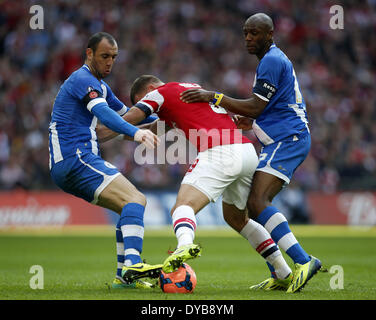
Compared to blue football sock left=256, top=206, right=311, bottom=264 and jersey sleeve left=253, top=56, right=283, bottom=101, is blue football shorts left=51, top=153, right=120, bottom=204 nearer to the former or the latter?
blue football sock left=256, top=206, right=311, bottom=264

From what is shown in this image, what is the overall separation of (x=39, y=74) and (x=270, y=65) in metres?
15.8

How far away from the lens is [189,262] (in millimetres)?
10539

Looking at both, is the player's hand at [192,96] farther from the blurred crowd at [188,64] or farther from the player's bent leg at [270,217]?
the blurred crowd at [188,64]

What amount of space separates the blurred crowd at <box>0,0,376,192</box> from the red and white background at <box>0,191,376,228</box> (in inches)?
13.5

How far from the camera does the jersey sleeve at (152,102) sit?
21.0 feet

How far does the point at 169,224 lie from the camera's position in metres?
17.8

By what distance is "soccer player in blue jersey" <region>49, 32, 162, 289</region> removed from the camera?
21.0ft

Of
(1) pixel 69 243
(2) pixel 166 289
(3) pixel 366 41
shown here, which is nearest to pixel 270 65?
(2) pixel 166 289

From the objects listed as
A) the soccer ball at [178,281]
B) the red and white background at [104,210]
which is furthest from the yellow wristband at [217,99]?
the red and white background at [104,210]

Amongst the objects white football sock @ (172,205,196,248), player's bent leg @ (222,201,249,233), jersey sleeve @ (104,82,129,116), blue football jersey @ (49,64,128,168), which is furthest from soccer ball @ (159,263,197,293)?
jersey sleeve @ (104,82,129,116)

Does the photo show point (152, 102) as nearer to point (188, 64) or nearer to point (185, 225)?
point (185, 225)
